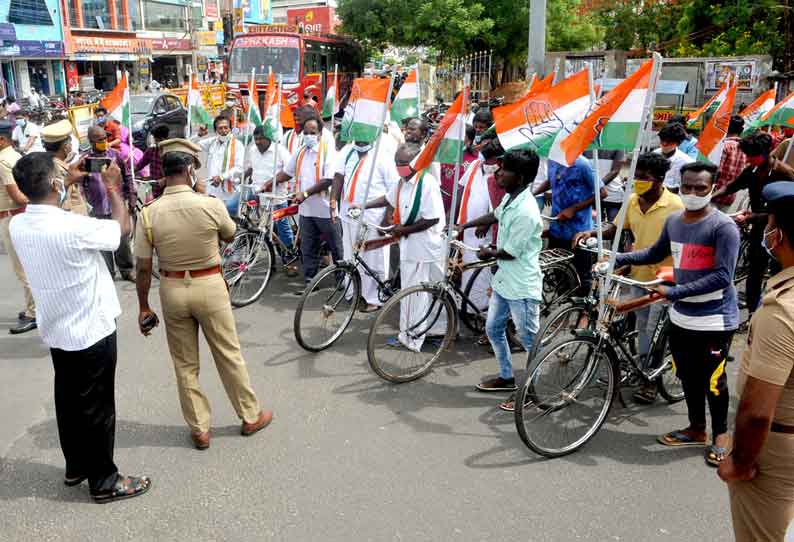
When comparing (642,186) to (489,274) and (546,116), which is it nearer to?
(546,116)

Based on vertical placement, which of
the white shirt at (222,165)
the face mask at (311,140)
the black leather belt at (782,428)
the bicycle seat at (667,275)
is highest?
the face mask at (311,140)

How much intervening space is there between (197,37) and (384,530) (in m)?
51.6

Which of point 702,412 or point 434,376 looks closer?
point 702,412

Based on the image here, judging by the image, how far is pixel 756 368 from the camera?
210 centimetres

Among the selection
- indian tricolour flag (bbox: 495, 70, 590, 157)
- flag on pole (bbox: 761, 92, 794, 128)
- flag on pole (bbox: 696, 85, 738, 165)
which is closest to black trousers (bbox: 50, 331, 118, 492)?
indian tricolour flag (bbox: 495, 70, 590, 157)

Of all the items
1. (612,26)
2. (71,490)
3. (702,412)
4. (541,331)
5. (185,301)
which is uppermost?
(612,26)

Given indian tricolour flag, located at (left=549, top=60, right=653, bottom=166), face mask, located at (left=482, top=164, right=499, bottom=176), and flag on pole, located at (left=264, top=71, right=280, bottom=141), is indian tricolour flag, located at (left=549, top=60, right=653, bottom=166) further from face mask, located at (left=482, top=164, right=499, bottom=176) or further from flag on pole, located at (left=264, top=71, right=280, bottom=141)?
flag on pole, located at (left=264, top=71, right=280, bottom=141)

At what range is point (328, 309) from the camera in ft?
18.8

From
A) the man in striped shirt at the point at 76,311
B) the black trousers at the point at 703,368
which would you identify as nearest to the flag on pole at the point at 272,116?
the man in striped shirt at the point at 76,311

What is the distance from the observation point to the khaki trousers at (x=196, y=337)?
12.8ft

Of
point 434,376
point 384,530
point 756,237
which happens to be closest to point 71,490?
point 384,530

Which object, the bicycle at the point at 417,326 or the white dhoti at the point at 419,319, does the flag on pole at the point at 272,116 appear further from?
the bicycle at the point at 417,326

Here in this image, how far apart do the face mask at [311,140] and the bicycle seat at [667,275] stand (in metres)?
4.05

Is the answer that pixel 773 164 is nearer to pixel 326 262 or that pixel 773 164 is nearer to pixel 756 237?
pixel 756 237
